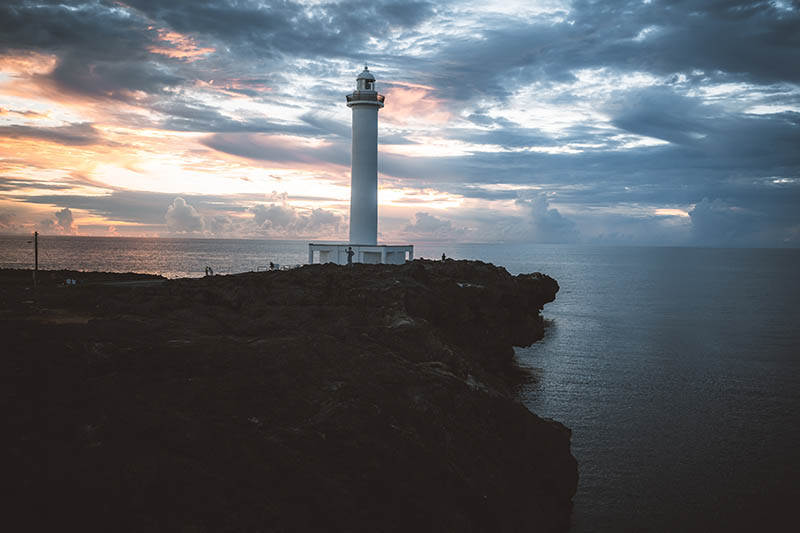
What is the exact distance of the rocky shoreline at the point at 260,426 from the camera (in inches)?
260

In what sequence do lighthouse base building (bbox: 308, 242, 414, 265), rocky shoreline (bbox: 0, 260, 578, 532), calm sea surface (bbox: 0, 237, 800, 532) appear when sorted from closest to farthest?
rocky shoreline (bbox: 0, 260, 578, 532)
calm sea surface (bbox: 0, 237, 800, 532)
lighthouse base building (bbox: 308, 242, 414, 265)

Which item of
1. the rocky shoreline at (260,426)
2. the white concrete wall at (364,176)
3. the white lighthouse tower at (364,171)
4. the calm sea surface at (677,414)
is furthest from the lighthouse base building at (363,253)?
the rocky shoreline at (260,426)

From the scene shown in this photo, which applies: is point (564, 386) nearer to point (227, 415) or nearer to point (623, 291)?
point (227, 415)

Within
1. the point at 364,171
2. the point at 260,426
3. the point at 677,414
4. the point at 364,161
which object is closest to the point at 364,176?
the point at 364,171

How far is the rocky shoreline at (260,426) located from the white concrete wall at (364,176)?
2855 centimetres

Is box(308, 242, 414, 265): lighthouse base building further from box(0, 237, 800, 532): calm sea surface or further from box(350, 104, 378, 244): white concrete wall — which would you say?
box(0, 237, 800, 532): calm sea surface

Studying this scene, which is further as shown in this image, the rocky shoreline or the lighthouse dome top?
the lighthouse dome top

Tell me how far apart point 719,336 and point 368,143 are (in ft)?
104

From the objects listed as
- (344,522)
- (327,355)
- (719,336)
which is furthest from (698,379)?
(344,522)

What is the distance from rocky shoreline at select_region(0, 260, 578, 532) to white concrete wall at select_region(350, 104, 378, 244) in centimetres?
2855

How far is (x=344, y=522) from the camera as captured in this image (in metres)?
7.35

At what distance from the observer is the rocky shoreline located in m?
6.61

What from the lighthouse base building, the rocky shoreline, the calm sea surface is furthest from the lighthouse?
the rocky shoreline

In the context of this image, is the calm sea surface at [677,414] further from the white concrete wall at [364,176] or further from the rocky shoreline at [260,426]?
the white concrete wall at [364,176]
